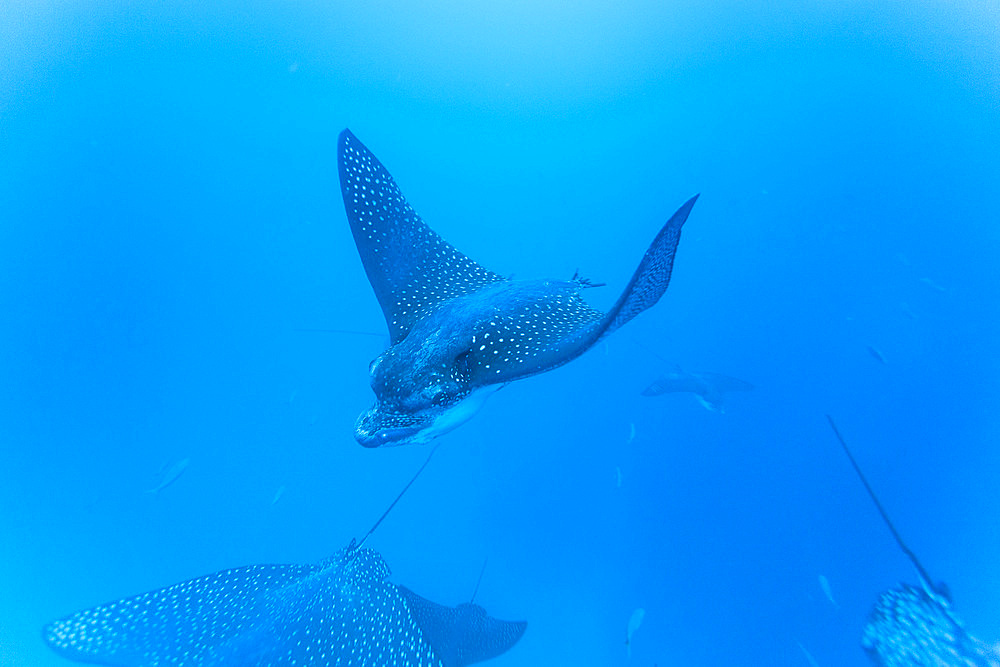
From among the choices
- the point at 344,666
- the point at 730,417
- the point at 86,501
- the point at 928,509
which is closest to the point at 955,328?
the point at 928,509

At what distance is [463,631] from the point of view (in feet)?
9.41

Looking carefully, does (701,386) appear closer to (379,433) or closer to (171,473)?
(379,433)

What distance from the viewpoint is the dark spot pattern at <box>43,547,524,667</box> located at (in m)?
2.38

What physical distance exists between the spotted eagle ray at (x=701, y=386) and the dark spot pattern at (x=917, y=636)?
1.69m

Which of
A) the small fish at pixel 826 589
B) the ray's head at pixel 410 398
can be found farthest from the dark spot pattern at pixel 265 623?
the small fish at pixel 826 589

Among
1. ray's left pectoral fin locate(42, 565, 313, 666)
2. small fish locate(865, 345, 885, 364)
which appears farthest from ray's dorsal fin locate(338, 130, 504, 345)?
small fish locate(865, 345, 885, 364)

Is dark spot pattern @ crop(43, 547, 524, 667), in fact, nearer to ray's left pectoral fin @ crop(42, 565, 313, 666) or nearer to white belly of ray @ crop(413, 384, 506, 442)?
ray's left pectoral fin @ crop(42, 565, 313, 666)

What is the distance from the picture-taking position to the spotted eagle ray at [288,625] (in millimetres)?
2387

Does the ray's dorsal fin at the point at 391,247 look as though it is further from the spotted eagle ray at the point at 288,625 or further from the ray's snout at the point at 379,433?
the spotted eagle ray at the point at 288,625

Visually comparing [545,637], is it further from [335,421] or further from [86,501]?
[86,501]

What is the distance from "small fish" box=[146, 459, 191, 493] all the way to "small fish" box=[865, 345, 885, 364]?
233 inches

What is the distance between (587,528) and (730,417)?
1.53 metres

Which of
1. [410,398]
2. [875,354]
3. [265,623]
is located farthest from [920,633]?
[265,623]

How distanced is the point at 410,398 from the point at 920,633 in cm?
284
